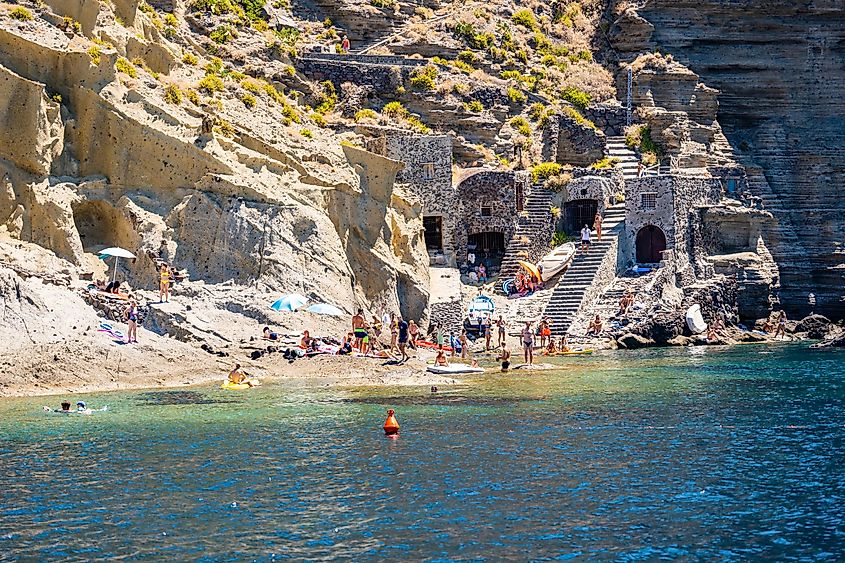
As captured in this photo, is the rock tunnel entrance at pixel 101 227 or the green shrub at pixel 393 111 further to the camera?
the green shrub at pixel 393 111

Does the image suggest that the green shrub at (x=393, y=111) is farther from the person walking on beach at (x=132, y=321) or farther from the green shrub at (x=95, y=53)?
the person walking on beach at (x=132, y=321)

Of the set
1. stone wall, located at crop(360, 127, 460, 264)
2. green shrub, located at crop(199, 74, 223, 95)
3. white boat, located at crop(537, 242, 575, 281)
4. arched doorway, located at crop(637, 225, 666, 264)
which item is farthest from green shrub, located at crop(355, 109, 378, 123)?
arched doorway, located at crop(637, 225, 666, 264)

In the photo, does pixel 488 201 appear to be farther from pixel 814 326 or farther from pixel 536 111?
pixel 814 326

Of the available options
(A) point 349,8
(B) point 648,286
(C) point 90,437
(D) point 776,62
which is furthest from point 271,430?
(D) point 776,62

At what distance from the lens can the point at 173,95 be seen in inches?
2314

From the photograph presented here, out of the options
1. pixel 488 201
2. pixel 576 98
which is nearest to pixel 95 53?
pixel 488 201

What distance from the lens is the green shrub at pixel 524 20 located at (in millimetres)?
89125

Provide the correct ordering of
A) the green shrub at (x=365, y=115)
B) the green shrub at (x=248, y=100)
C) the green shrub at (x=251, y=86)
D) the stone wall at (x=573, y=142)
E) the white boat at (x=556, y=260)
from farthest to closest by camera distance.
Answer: the stone wall at (x=573, y=142) < the green shrub at (x=365, y=115) < the white boat at (x=556, y=260) < the green shrub at (x=251, y=86) < the green shrub at (x=248, y=100)

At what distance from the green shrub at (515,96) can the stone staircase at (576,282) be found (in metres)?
10.5

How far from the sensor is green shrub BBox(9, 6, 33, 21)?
56.0m

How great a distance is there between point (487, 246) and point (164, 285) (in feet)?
80.6

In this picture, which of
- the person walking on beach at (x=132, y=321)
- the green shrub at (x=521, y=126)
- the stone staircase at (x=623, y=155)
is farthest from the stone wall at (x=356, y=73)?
the person walking on beach at (x=132, y=321)

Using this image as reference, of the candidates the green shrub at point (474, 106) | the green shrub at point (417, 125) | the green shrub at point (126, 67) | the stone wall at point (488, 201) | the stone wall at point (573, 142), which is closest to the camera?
the green shrub at point (126, 67)

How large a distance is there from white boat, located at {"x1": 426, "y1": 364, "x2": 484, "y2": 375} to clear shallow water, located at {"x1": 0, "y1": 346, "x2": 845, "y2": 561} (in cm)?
494
